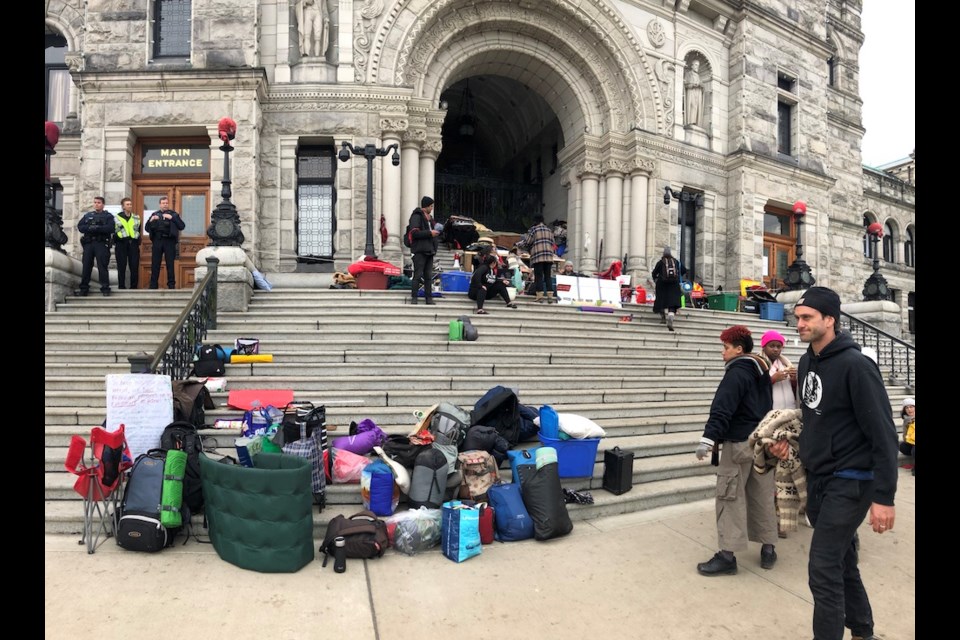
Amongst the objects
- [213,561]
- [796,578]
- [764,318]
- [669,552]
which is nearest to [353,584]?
[213,561]

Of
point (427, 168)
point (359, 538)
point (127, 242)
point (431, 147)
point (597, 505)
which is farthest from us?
point (427, 168)

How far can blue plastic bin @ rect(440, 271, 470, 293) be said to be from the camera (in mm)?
12188

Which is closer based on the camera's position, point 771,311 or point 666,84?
point 771,311

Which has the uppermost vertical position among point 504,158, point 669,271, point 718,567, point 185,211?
point 504,158

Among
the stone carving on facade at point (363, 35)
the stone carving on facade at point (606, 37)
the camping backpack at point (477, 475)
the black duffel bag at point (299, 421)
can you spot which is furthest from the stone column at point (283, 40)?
the camping backpack at point (477, 475)

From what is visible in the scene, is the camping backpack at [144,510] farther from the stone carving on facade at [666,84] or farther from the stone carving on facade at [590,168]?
the stone carving on facade at [666,84]

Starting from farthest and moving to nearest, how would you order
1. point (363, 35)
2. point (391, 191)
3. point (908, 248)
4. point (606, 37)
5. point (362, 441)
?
point (908, 248) < point (606, 37) < point (391, 191) < point (363, 35) < point (362, 441)

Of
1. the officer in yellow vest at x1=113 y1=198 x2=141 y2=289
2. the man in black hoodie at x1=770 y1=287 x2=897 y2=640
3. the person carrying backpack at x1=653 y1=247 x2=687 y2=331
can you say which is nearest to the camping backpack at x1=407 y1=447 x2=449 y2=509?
the man in black hoodie at x1=770 y1=287 x2=897 y2=640

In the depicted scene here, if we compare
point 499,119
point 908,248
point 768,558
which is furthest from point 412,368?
point 908,248

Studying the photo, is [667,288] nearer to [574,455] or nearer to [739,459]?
[574,455]

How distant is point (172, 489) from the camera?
14.8 feet

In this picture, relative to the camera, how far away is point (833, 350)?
3.17 metres

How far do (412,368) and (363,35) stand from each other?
11771 millimetres
